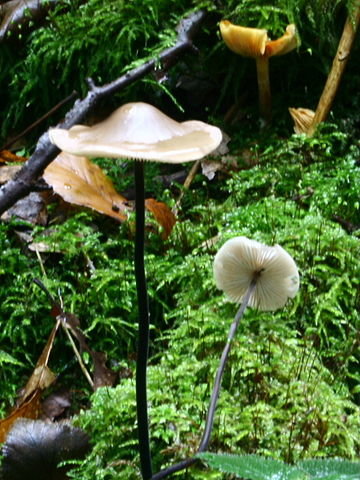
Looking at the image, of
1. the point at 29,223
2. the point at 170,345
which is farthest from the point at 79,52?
the point at 170,345

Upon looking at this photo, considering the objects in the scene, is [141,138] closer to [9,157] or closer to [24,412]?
[24,412]

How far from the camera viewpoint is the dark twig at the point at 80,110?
210cm

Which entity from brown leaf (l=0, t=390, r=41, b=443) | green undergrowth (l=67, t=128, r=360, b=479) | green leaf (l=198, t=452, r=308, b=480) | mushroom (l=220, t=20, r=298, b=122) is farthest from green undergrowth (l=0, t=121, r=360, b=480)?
green leaf (l=198, t=452, r=308, b=480)

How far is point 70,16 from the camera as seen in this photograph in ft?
10.1

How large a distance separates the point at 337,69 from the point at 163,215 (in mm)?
1026

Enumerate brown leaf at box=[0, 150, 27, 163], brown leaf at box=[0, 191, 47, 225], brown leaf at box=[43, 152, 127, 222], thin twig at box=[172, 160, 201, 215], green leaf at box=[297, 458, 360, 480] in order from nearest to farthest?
green leaf at box=[297, 458, 360, 480] → brown leaf at box=[43, 152, 127, 222] → brown leaf at box=[0, 191, 47, 225] → thin twig at box=[172, 160, 201, 215] → brown leaf at box=[0, 150, 27, 163]

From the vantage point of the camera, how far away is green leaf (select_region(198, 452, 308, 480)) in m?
0.78

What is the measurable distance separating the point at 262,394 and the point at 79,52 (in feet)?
6.93

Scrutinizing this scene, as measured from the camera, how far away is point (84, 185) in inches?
91.3

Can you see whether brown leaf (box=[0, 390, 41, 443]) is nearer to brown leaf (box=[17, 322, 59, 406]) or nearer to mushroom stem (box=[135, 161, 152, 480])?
brown leaf (box=[17, 322, 59, 406])

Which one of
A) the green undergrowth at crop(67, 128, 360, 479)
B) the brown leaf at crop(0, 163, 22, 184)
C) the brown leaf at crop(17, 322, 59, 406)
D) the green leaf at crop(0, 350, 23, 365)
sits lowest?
the brown leaf at crop(17, 322, 59, 406)

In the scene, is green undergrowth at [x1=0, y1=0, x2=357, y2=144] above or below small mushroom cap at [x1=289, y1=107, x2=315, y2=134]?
above

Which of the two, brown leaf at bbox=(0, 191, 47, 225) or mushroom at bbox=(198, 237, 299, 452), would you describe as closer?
mushroom at bbox=(198, 237, 299, 452)

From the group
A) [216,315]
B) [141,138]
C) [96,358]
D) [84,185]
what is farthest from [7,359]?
[141,138]
